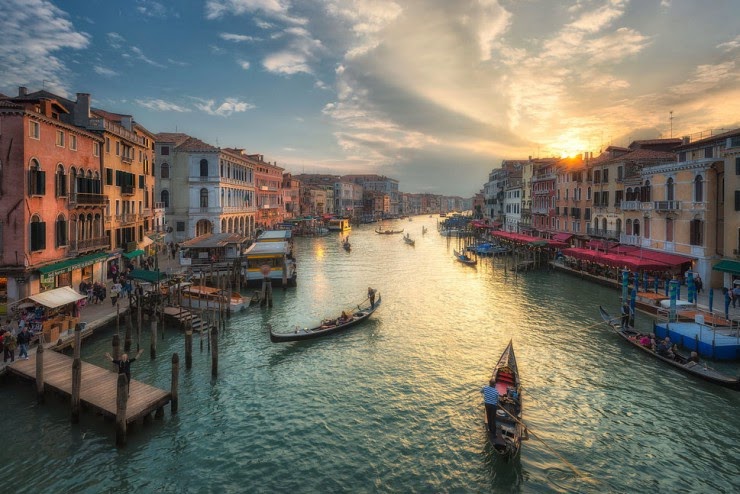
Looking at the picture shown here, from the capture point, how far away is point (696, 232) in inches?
1207

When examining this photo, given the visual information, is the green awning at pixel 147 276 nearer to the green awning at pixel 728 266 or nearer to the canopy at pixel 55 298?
the canopy at pixel 55 298

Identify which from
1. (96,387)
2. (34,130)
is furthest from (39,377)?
(34,130)

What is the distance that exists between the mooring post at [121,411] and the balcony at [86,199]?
58.3ft

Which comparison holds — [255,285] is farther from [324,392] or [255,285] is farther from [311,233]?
[311,233]

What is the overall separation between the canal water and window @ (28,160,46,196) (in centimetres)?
815

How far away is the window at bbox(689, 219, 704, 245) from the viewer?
30.1m

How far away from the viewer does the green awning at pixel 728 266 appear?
84.8 ft

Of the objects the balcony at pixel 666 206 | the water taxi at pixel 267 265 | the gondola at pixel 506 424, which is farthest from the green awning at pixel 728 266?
the water taxi at pixel 267 265

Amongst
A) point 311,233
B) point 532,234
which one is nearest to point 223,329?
point 532,234

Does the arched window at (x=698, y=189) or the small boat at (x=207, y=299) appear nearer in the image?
the small boat at (x=207, y=299)

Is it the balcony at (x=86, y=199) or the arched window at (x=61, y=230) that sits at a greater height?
the balcony at (x=86, y=199)

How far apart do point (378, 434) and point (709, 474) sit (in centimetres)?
953

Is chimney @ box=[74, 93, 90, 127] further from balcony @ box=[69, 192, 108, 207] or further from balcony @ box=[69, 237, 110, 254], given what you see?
balcony @ box=[69, 237, 110, 254]

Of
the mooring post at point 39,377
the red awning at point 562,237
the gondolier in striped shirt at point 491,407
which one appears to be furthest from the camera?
the red awning at point 562,237
